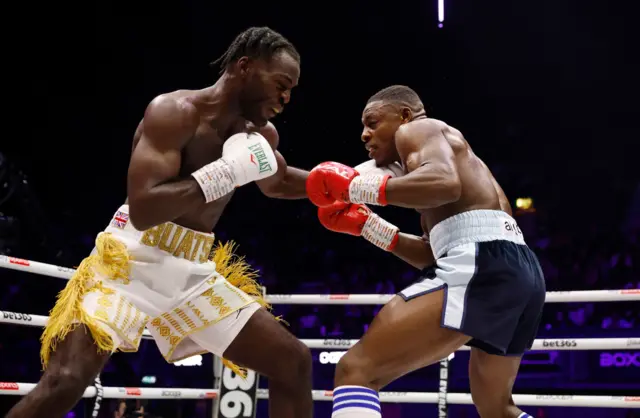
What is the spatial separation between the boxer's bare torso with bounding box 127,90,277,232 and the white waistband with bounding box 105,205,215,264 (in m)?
0.04

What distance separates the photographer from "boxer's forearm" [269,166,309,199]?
278cm

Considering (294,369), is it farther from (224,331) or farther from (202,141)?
(202,141)

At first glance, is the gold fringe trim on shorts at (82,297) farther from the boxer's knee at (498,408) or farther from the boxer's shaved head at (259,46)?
the boxer's knee at (498,408)

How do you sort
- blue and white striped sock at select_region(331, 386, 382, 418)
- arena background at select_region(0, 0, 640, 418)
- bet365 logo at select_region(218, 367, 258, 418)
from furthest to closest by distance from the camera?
1. arena background at select_region(0, 0, 640, 418)
2. bet365 logo at select_region(218, 367, 258, 418)
3. blue and white striped sock at select_region(331, 386, 382, 418)

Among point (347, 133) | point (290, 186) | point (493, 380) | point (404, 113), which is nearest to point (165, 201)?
point (290, 186)

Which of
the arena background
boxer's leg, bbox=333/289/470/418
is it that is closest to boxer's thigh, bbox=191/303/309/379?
boxer's leg, bbox=333/289/470/418

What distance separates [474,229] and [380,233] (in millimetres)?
513

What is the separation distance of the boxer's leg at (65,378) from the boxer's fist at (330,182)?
2.78ft

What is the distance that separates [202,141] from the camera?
2.34 m

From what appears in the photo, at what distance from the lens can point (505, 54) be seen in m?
9.19

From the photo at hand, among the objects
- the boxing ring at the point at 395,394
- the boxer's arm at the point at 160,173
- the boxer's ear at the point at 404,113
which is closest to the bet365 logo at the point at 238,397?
the boxing ring at the point at 395,394

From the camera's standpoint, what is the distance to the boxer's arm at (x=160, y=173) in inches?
82.7

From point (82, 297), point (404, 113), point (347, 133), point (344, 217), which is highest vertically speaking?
point (347, 133)

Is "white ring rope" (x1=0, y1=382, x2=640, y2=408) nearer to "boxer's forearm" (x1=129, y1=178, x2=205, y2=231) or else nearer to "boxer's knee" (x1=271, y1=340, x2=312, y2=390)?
"boxer's knee" (x1=271, y1=340, x2=312, y2=390)
